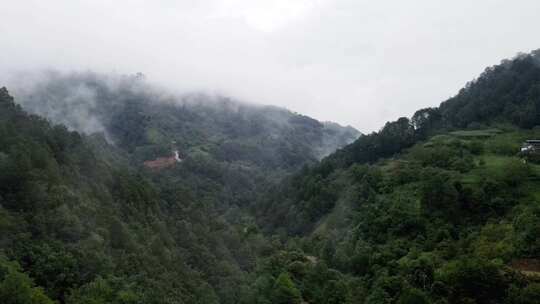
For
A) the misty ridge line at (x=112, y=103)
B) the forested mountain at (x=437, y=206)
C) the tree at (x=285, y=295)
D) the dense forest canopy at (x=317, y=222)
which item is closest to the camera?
the forested mountain at (x=437, y=206)

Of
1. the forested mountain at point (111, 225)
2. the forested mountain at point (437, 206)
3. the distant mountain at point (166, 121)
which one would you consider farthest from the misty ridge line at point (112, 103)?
the forested mountain at point (437, 206)

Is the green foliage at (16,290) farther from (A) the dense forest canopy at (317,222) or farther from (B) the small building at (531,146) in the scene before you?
(B) the small building at (531,146)

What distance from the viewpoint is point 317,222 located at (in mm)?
68875

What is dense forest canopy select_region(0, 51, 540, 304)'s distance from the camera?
121ft

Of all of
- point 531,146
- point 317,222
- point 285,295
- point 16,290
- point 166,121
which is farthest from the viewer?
point 166,121

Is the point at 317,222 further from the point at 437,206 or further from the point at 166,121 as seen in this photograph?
the point at 166,121

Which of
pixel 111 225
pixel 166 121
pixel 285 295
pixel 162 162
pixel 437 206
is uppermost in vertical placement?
pixel 166 121

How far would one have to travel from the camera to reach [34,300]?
3180 centimetres

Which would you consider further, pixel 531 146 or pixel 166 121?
pixel 166 121

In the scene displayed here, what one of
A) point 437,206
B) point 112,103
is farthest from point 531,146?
point 112,103

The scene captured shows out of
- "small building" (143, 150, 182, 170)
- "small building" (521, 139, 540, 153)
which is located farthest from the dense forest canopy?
"small building" (143, 150, 182, 170)

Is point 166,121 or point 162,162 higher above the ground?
point 166,121

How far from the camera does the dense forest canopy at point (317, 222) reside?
121 feet

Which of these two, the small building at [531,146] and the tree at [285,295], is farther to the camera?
the small building at [531,146]
